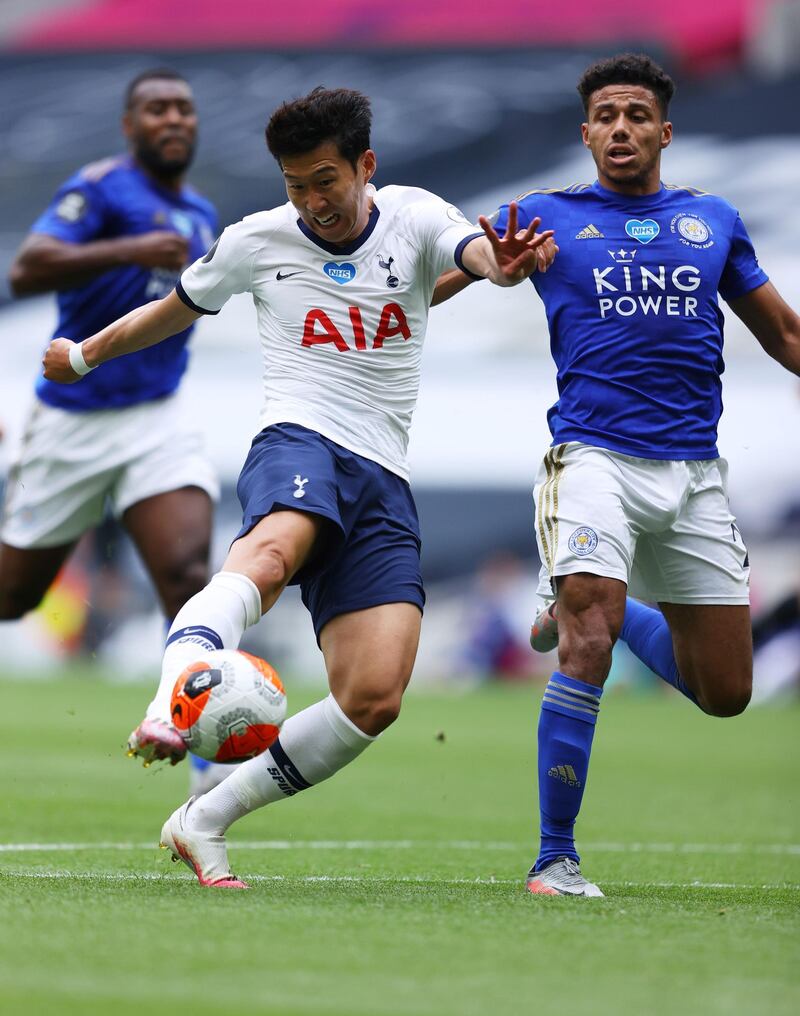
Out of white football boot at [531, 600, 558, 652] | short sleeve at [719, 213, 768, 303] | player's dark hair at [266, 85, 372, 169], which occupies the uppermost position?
player's dark hair at [266, 85, 372, 169]

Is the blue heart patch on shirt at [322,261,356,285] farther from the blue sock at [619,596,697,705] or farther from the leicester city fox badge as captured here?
the blue sock at [619,596,697,705]

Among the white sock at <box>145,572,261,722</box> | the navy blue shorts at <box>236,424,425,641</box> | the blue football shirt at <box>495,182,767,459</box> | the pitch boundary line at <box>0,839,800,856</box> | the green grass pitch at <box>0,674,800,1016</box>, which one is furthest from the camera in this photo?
the pitch boundary line at <box>0,839,800,856</box>

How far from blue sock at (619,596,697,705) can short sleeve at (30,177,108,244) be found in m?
3.16

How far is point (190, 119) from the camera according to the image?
795 cm

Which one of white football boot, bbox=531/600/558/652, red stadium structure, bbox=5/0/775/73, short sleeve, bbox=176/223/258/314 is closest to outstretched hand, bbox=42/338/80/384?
short sleeve, bbox=176/223/258/314

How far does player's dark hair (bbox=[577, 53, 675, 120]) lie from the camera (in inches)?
224

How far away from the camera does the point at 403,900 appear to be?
4723 millimetres

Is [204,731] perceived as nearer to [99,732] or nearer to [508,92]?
[99,732]

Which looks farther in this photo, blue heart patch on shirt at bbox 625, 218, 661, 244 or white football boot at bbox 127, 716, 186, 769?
blue heart patch on shirt at bbox 625, 218, 661, 244

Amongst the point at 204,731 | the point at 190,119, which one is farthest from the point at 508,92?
the point at 204,731

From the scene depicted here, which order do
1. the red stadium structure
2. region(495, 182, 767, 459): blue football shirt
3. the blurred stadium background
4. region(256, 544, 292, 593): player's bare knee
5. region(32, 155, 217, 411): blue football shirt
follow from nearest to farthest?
region(256, 544, 292, 593): player's bare knee < region(495, 182, 767, 459): blue football shirt < region(32, 155, 217, 411): blue football shirt < the blurred stadium background < the red stadium structure

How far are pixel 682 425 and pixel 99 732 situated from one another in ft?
25.0

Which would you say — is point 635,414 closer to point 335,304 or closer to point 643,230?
point 643,230

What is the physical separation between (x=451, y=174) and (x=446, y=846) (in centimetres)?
2144
